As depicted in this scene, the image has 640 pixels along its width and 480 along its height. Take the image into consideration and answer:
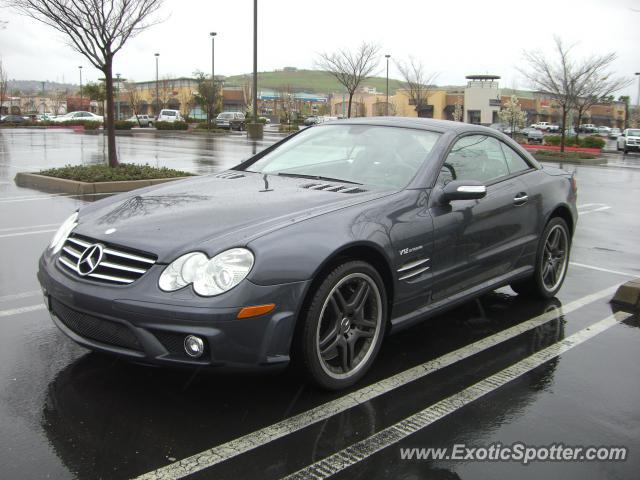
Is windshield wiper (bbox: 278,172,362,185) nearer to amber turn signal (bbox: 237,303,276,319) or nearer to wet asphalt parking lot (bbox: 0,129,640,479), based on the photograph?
wet asphalt parking lot (bbox: 0,129,640,479)

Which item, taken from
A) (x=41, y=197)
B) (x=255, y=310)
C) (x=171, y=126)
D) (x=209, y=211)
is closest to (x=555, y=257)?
(x=209, y=211)

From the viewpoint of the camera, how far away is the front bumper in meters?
2.92

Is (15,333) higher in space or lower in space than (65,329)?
lower

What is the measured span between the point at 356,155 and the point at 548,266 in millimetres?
2083

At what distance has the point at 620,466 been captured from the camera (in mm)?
2859

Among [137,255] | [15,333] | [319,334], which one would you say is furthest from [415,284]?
[15,333]

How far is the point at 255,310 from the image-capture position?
2.97 m

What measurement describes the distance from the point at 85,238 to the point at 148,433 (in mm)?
1139

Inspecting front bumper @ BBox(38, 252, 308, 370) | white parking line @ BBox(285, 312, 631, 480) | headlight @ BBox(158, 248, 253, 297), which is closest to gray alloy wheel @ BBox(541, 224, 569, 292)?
white parking line @ BBox(285, 312, 631, 480)

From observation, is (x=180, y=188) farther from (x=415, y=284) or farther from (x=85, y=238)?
(x=415, y=284)

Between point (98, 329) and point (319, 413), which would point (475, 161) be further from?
point (98, 329)

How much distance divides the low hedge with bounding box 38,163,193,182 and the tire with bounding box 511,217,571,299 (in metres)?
8.46

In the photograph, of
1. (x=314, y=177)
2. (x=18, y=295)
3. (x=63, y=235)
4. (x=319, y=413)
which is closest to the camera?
(x=319, y=413)

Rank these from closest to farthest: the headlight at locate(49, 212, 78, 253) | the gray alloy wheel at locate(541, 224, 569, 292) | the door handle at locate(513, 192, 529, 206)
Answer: the headlight at locate(49, 212, 78, 253), the door handle at locate(513, 192, 529, 206), the gray alloy wheel at locate(541, 224, 569, 292)
